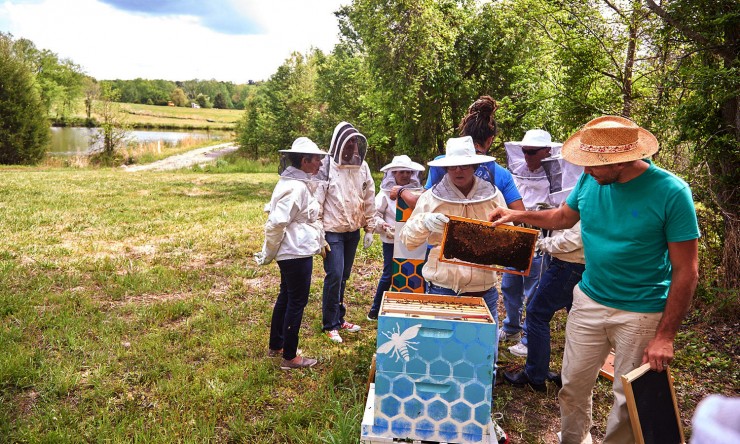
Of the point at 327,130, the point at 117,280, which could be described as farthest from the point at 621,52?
the point at 327,130

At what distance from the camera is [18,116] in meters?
27.0

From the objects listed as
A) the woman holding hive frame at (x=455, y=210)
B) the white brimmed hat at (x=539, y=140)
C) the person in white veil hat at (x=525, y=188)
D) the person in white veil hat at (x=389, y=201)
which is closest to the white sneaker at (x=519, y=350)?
the person in white veil hat at (x=525, y=188)

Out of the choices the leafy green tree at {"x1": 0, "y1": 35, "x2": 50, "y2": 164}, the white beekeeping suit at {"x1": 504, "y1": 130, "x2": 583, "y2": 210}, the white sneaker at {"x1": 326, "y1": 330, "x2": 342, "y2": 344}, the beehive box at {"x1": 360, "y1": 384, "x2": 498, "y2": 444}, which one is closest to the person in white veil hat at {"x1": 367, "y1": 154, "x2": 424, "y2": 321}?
the white sneaker at {"x1": 326, "y1": 330, "x2": 342, "y2": 344}

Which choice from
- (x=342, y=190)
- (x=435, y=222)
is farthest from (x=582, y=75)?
(x=435, y=222)

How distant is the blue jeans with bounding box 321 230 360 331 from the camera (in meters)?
4.84

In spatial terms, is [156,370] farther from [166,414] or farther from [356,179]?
[356,179]

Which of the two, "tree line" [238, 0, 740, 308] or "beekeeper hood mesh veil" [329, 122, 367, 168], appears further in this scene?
"tree line" [238, 0, 740, 308]

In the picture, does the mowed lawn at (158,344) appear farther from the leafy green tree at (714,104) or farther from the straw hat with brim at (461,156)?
the leafy green tree at (714,104)

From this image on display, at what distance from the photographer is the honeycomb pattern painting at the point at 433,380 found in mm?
2580

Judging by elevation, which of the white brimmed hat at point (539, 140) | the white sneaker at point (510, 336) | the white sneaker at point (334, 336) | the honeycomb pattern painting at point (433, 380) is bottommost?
the white sneaker at point (334, 336)

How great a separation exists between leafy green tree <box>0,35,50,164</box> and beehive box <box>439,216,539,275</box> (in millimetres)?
30550

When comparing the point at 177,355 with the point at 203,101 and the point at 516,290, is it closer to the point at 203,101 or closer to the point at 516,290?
the point at 516,290

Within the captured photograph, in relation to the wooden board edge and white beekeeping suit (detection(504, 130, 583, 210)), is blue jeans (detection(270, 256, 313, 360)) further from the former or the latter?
the wooden board edge

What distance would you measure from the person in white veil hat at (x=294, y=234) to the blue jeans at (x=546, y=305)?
5.90 feet
